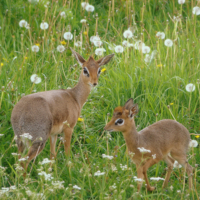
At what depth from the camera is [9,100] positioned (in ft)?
18.7

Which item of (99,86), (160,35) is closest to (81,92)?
(99,86)

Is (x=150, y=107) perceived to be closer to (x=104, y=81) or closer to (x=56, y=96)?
(x=104, y=81)

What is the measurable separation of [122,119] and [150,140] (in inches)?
17.8

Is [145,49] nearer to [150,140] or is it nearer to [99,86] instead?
[99,86]

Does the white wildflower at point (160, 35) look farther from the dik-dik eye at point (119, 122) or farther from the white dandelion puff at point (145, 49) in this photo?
the dik-dik eye at point (119, 122)

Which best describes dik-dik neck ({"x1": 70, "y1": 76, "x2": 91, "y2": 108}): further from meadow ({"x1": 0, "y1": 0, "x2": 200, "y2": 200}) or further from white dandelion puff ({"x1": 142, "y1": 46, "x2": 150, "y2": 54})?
white dandelion puff ({"x1": 142, "y1": 46, "x2": 150, "y2": 54})

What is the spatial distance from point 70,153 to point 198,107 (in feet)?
6.82

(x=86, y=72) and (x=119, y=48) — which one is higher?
(x=119, y=48)

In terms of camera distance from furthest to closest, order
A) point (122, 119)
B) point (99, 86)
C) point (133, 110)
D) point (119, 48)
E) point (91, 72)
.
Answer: point (119, 48) → point (99, 86) → point (91, 72) → point (133, 110) → point (122, 119)

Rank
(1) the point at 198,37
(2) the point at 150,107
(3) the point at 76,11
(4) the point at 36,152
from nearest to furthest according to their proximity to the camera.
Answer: (4) the point at 36,152
(2) the point at 150,107
(1) the point at 198,37
(3) the point at 76,11

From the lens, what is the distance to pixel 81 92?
5871mm

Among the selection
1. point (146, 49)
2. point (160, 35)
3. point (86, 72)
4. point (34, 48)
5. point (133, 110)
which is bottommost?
point (133, 110)

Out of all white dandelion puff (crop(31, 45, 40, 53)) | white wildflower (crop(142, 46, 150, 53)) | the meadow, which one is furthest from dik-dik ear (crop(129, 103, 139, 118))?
white dandelion puff (crop(31, 45, 40, 53))

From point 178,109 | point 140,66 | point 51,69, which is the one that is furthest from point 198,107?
point 51,69
